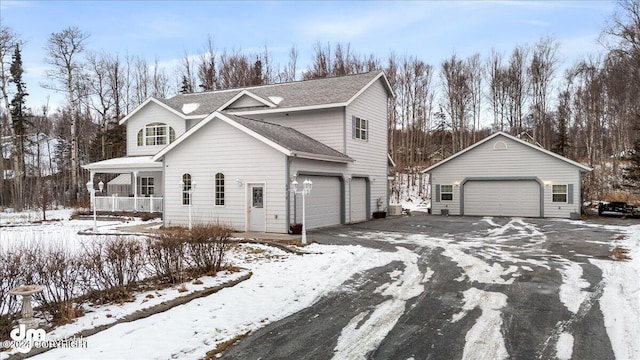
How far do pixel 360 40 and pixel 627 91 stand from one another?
2318 centimetres

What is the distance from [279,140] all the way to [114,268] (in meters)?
9.64

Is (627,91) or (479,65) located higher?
(479,65)

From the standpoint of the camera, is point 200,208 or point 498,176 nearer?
point 200,208

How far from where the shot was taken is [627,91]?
31484mm

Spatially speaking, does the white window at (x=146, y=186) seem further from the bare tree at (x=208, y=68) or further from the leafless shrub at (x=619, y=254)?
the leafless shrub at (x=619, y=254)

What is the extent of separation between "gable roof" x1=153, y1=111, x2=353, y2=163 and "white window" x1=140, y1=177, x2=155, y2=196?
808 centimetres

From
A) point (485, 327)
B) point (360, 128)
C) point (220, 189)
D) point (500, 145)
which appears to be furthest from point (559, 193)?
point (485, 327)

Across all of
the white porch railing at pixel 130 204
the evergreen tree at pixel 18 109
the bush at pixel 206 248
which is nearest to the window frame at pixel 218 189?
the white porch railing at pixel 130 204

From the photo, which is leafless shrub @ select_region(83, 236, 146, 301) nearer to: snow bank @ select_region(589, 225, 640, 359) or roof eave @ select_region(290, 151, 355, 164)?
snow bank @ select_region(589, 225, 640, 359)

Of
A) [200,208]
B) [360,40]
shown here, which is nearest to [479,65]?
[360,40]

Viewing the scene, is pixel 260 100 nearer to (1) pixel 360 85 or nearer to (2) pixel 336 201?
(1) pixel 360 85

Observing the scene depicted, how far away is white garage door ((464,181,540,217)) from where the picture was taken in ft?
79.5

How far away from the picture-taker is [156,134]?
85.4 feet

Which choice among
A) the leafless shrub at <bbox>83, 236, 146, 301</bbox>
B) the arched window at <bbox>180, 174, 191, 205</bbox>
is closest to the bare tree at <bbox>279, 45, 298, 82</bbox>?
the arched window at <bbox>180, 174, 191, 205</bbox>
